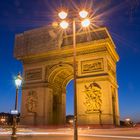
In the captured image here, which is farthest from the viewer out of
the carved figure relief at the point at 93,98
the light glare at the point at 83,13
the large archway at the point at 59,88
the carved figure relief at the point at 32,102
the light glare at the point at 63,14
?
the large archway at the point at 59,88

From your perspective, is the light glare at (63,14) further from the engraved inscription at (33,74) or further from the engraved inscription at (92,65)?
the engraved inscription at (33,74)

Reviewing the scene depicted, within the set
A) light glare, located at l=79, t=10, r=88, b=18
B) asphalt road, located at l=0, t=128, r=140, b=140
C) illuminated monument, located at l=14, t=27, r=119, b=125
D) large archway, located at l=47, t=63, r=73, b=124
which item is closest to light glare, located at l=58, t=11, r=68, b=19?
light glare, located at l=79, t=10, r=88, b=18

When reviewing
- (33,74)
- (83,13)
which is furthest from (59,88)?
(83,13)

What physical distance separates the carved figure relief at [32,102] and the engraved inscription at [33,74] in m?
1.73

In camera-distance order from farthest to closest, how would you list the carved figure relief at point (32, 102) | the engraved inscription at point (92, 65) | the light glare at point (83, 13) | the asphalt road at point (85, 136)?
1. the carved figure relief at point (32, 102)
2. the engraved inscription at point (92, 65)
3. the asphalt road at point (85, 136)
4. the light glare at point (83, 13)

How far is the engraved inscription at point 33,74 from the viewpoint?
2950 cm

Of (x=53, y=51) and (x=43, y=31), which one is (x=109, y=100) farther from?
(x=43, y=31)

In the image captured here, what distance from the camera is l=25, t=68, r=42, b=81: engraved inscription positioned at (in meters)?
29.5

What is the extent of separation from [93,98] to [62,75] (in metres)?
6.97

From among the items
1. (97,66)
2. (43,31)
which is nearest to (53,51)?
(43,31)

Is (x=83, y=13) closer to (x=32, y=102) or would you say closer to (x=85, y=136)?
(x=85, y=136)

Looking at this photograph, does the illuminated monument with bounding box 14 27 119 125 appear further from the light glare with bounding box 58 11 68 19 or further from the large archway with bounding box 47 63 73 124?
the light glare with bounding box 58 11 68 19

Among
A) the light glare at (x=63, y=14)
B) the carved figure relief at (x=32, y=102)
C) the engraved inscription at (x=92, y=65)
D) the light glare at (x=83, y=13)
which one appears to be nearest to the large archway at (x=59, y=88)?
the carved figure relief at (x=32, y=102)

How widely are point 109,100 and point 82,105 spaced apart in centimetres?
280
